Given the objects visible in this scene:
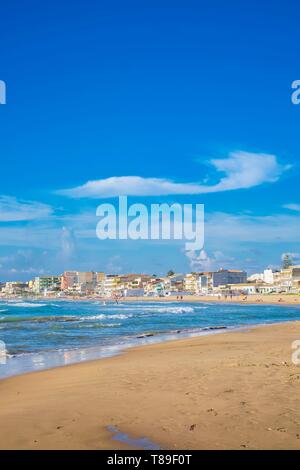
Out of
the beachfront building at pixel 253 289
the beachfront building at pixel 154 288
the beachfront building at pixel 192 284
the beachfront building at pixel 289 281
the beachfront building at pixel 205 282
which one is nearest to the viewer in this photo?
the beachfront building at pixel 289 281

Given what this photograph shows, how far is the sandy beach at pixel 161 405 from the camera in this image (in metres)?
6.05

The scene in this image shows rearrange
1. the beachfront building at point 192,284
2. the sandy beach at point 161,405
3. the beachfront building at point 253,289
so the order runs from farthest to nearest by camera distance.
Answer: the beachfront building at point 192,284 < the beachfront building at point 253,289 < the sandy beach at point 161,405

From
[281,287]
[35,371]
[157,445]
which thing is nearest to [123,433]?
[157,445]

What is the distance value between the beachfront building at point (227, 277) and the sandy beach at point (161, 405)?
157126 mm

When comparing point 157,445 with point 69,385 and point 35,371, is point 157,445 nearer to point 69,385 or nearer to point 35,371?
point 69,385

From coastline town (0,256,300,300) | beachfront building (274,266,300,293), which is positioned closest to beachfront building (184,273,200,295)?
coastline town (0,256,300,300)

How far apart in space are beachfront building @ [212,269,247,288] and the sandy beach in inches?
6186

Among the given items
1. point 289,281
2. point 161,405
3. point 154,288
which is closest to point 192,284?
point 154,288

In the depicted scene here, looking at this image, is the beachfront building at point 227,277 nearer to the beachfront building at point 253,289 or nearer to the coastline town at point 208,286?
the coastline town at point 208,286

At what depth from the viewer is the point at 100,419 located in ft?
23.5

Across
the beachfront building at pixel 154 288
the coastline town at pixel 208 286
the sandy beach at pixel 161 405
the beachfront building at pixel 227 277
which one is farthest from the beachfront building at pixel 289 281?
the sandy beach at pixel 161 405

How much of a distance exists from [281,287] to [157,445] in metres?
144

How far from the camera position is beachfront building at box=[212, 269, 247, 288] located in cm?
17000

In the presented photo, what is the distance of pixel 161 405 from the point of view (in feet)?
26.1
